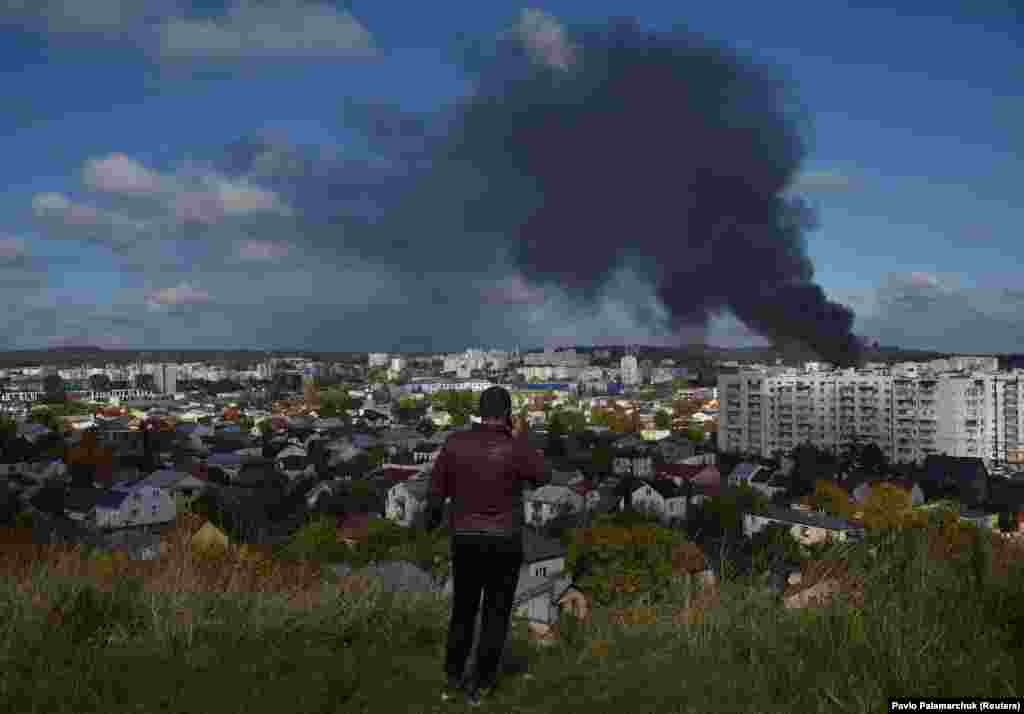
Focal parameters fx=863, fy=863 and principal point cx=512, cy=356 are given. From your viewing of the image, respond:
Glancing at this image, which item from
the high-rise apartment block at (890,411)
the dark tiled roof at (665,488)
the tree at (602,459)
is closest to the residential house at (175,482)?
the dark tiled roof at (665,488)

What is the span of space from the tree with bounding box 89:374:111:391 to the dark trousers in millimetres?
131842

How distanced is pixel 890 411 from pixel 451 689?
167 ft

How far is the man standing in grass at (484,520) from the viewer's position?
10.9ft

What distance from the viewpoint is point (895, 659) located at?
3158 millimetres

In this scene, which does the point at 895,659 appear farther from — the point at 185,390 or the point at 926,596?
the point at 185,390

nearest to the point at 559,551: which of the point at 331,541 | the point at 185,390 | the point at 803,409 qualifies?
the point at 331,541

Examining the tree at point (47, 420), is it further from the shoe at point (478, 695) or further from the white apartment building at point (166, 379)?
the white apartment building at point (166, 379)

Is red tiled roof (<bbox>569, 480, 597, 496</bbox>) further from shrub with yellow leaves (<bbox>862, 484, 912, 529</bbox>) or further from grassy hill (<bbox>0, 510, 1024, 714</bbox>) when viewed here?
grassy hill (<bbox>0, 510, 1024, 714</bbox>)

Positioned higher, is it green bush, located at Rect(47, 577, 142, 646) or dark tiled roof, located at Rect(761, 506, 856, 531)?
green bush, located at Rect(47, 577, 142, 646)

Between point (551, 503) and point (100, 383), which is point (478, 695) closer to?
point (551, 503)

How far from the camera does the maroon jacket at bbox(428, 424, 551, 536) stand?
333 cm

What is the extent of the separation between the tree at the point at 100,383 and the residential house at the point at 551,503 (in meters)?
107

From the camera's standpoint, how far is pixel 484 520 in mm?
3324

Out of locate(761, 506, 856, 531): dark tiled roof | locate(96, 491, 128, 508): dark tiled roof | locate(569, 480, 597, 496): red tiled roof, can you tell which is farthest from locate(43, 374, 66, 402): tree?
locate(761, 506, 856, 531): dark tiled roof
